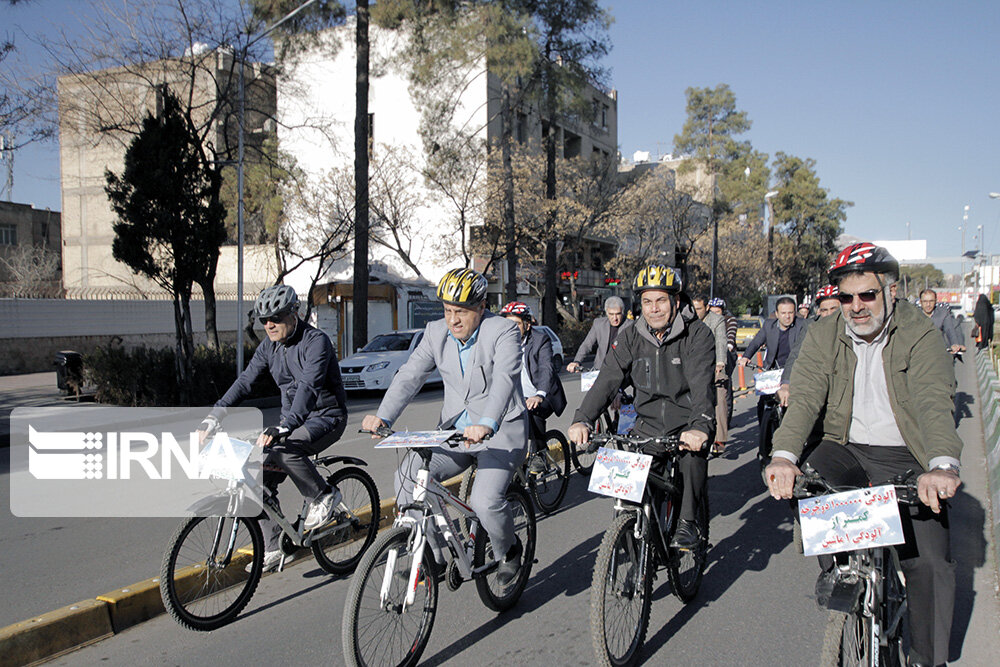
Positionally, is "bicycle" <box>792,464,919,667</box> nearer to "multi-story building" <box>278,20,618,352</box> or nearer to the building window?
"multi-story building" <box>278,20,618,352</box>

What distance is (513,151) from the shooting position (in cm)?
3259

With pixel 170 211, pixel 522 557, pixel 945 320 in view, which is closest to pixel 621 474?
pixel 522 557

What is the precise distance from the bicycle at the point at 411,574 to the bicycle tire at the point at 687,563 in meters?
0.98

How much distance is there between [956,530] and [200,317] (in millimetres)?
25480

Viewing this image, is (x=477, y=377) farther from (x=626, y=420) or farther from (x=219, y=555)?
(x=626, y=420)

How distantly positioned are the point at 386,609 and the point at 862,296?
2.38 meters

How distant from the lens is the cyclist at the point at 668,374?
13.8 feet

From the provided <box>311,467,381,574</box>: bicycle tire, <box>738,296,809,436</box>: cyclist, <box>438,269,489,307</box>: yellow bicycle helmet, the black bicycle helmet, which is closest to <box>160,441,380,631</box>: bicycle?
<box>311,467,381,574</box>: bicycle tire

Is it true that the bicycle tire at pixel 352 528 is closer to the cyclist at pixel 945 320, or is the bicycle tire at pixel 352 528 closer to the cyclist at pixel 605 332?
the cyclist at pixel 605 332

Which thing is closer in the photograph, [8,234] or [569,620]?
[569,620]

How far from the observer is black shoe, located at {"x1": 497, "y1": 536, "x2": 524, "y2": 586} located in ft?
13.6

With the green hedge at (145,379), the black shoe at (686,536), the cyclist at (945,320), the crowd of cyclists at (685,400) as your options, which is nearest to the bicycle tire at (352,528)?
the crowd of cyclists at (685,400)

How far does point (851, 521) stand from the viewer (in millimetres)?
2789

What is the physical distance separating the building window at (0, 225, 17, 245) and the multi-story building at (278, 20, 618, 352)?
1793cm
